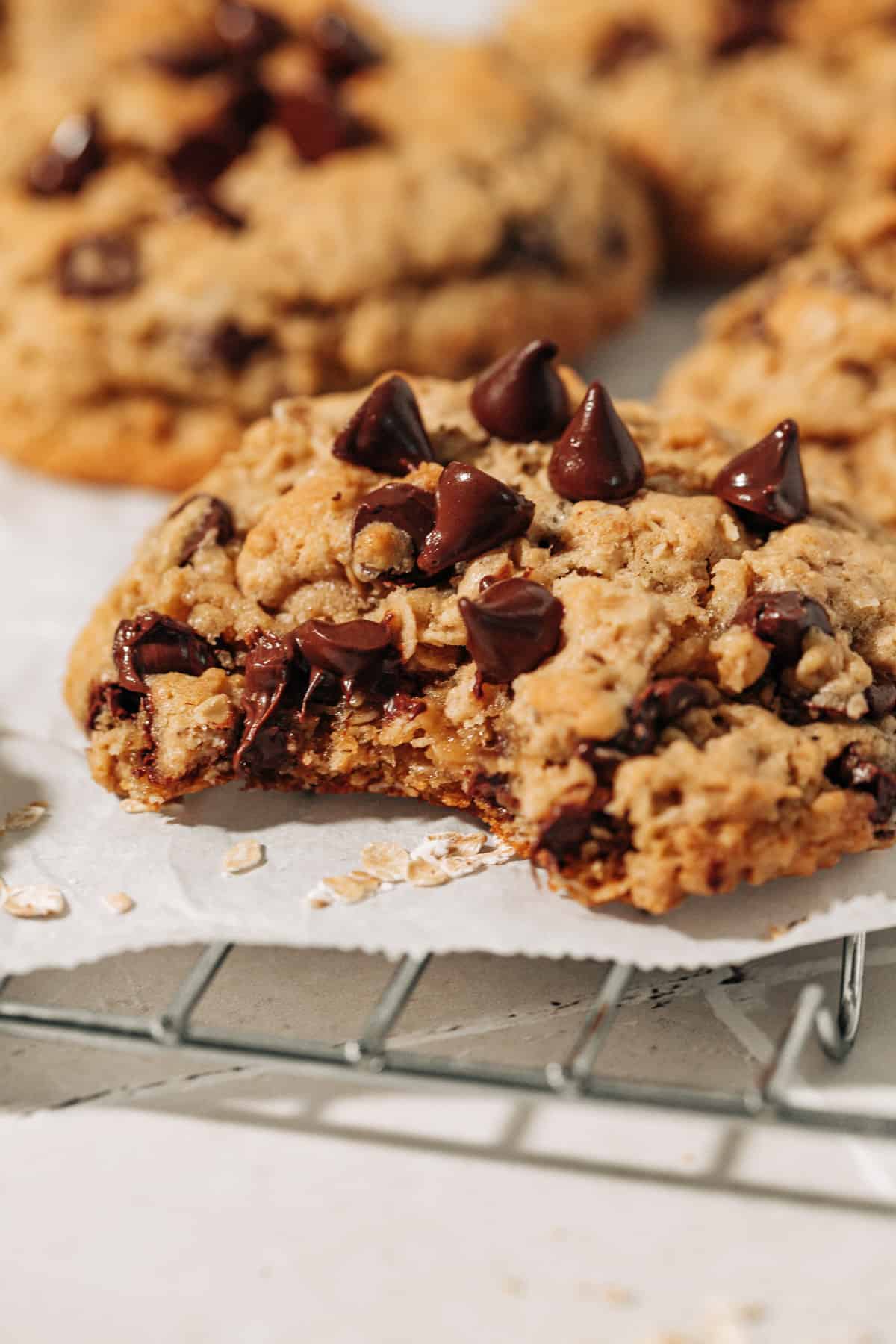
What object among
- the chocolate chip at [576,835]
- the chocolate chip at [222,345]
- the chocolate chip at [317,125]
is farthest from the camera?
the chocolate chip at [317,125]

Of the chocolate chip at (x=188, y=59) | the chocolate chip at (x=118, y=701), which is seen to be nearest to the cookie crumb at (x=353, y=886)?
the chocolate chip at (x=118, y=701)

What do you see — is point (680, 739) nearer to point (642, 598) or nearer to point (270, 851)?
point (642, 598)

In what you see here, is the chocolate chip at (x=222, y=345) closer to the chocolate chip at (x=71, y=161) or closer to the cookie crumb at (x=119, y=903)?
the chocolate chip at (x=71, y=161)

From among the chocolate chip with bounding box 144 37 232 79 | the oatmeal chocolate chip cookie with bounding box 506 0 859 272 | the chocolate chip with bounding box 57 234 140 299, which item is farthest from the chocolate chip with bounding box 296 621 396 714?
the oatmeal chocolate chip cookie with bounding box 506 0 859 272

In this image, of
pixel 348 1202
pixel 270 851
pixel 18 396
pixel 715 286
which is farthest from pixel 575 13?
pixel 348 1202

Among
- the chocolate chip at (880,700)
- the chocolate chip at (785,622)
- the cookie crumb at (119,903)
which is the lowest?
the cookie crumb at (119,903)

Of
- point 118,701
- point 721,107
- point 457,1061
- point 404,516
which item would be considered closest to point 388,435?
point 404,516

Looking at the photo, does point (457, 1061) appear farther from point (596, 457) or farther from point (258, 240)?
point (258, 240)
